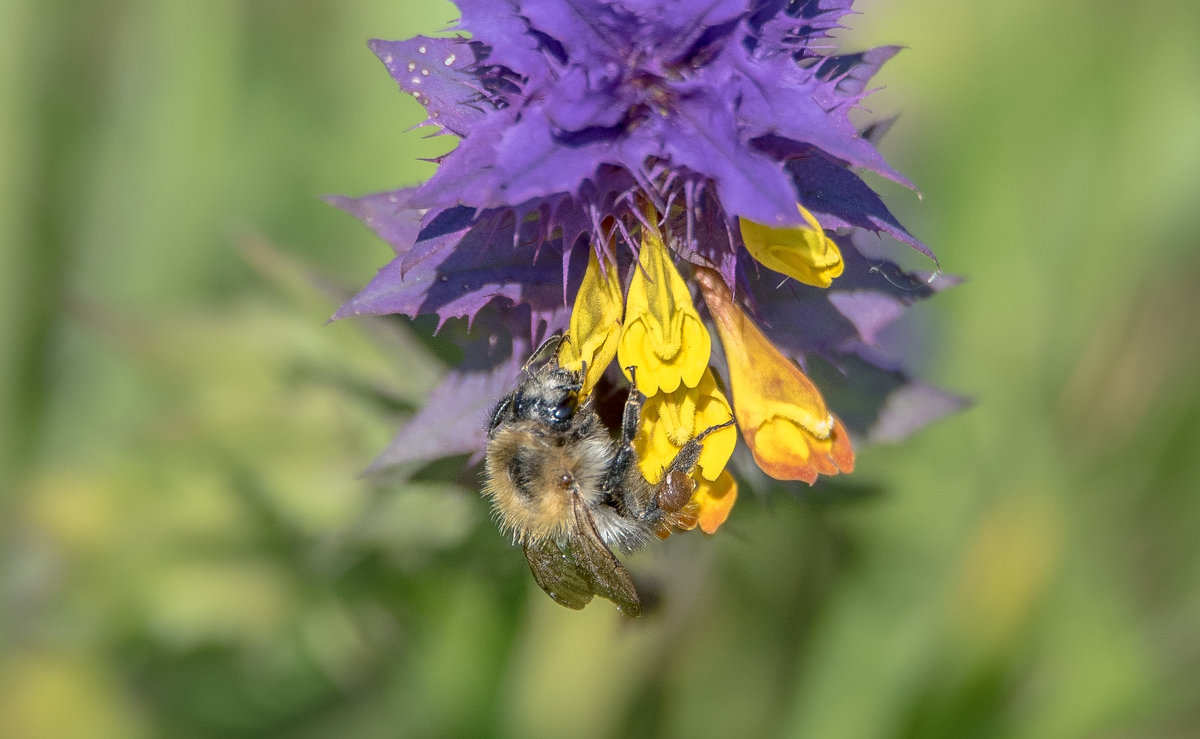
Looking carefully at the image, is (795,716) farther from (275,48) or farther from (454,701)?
(275,48)

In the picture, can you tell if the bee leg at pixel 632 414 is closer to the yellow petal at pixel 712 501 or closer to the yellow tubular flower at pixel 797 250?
the yellow petal at pixel 712 501

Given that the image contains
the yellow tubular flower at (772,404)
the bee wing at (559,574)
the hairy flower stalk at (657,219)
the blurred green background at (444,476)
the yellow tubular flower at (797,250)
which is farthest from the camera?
the blurred green background at (444,476)

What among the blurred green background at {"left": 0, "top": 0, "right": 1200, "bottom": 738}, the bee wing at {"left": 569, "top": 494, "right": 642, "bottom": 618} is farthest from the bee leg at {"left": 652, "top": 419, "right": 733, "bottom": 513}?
the blurred green background at {"left": 0, "top": 0, "right": 1200, "bottom": 738}

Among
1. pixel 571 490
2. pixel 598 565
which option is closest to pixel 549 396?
pixel 571 490

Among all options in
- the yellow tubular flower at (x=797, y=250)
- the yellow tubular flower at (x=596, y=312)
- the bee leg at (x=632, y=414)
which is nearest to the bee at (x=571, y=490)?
the bee leg at (x=632, y=414)

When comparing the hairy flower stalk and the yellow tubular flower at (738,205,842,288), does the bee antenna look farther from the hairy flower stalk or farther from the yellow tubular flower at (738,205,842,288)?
the yellow tubular flower at (738,205,842,288)

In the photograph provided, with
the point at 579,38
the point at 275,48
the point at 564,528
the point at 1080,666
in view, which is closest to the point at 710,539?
the point at 564,528

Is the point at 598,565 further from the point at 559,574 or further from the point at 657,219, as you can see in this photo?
the point at 657,219
